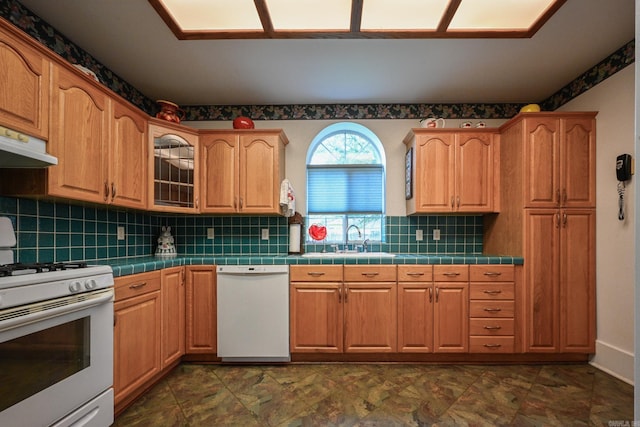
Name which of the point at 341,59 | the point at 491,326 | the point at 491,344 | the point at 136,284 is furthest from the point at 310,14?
the point at 491,344

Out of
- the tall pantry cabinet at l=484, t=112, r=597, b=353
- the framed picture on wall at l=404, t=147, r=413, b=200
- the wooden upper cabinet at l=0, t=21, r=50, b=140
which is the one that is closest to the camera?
the wooden upper cabinet at l=0, t=21, r=50, b=140

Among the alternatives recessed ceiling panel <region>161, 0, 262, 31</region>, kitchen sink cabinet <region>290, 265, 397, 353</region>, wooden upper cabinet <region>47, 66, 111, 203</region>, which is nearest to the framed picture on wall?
kitchen sink cabinet <region>290, 265, 397, 353</region>

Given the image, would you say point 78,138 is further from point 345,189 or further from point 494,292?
point 494,292

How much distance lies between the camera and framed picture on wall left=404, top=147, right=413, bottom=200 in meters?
2.97

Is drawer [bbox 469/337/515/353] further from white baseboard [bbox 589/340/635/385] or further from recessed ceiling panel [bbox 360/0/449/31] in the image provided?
recessed ceiling panel [bbox 360/0/449/31]

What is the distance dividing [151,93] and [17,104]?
1.67 meters

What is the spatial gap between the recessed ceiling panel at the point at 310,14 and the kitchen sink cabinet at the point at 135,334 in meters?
1.93

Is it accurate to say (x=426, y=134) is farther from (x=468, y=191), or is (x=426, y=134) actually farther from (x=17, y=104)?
(x=17, y=104)

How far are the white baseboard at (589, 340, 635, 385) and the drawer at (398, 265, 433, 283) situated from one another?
1447 mm

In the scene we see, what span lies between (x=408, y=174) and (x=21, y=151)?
2840 millimetres

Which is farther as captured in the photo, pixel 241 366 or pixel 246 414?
pixel 241 366

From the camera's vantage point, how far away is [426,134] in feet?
9.33

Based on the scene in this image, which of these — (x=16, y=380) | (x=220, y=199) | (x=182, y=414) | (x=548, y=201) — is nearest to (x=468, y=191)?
(x=548, y=201)

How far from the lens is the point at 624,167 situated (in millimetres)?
2217
